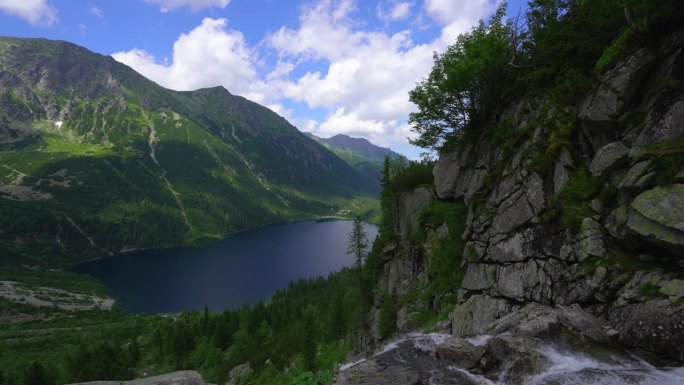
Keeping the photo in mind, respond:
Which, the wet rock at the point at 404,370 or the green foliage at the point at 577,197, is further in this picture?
the green foliage at the point at 577,197

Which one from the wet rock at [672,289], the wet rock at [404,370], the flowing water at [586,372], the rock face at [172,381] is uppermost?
the wet rock at [672,289]

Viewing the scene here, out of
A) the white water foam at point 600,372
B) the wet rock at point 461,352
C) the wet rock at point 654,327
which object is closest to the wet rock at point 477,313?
the wet rock at point 461,352

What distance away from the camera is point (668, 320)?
1434 cm

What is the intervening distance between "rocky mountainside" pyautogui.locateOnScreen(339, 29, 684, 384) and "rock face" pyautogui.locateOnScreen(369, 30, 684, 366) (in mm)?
69

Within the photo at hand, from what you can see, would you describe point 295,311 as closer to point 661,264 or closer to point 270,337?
point 270,337

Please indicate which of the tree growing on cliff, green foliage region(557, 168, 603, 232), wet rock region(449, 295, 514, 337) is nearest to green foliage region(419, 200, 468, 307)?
wet rock region(449, 295, 514, 337)

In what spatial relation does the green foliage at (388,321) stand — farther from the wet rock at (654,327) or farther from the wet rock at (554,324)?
the wet rock at (654,327)

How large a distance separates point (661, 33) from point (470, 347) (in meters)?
20.7

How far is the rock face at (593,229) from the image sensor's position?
A: 15836 millimetres

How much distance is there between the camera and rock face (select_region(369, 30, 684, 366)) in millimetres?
15836

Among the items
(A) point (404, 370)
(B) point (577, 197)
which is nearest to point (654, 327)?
(B) point (577, 197)

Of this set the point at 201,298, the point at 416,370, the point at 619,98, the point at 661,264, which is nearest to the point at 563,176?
the point at 619,98

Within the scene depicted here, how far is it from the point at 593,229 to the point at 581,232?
0.72m

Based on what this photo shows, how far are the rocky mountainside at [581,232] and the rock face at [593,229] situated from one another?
0.07m
